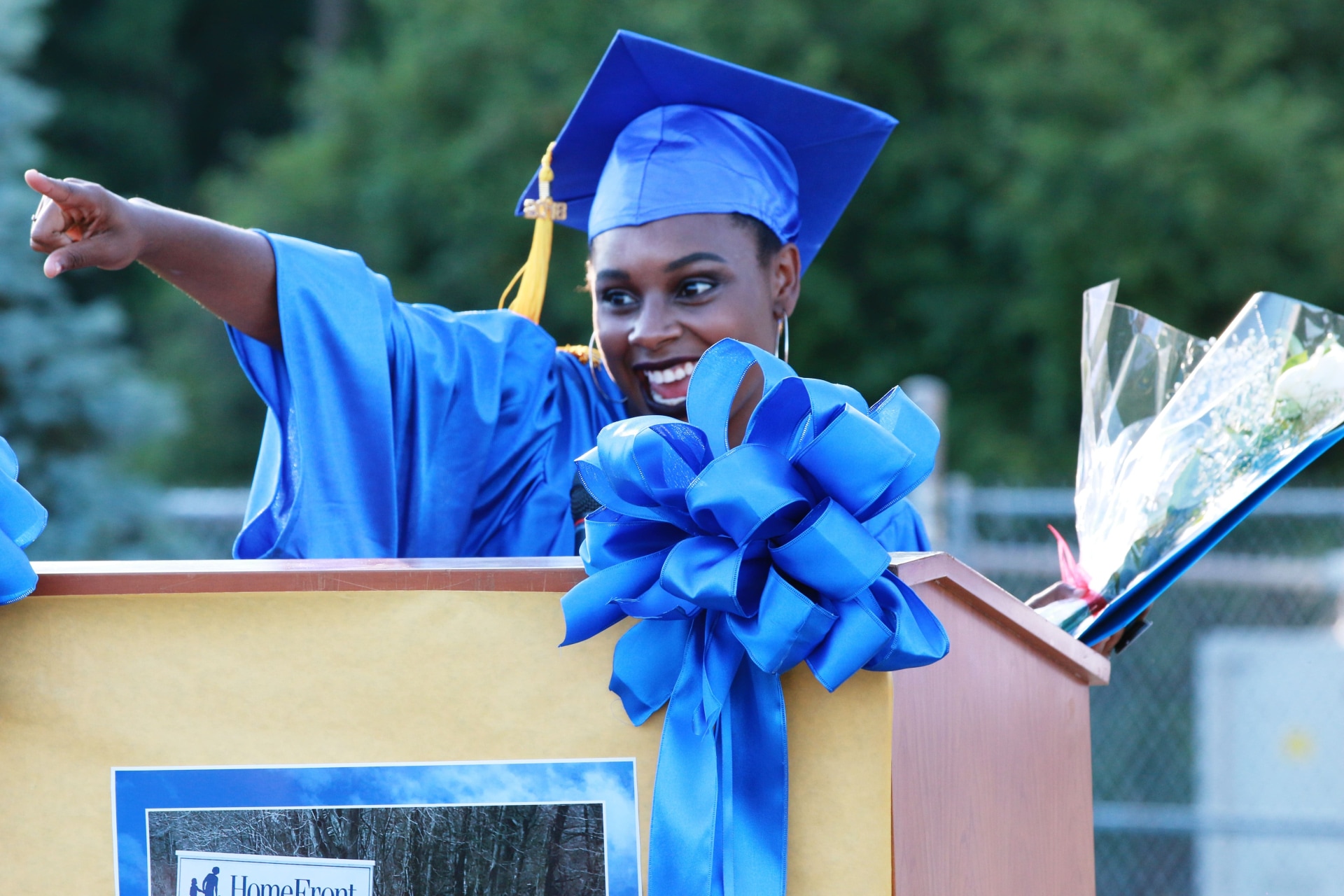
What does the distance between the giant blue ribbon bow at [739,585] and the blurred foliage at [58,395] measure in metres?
4.08

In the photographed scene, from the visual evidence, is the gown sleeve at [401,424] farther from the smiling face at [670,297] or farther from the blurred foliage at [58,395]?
the blurred foliage at [58,395]

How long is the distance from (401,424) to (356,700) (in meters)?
0.74

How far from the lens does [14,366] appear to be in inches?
181

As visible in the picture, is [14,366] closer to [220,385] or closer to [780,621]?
[780,621]

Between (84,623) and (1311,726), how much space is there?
478 cm


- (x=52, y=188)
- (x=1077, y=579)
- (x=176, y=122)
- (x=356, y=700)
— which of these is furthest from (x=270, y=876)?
(x=176, y=122)

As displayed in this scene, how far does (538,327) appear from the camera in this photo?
76.7 inches

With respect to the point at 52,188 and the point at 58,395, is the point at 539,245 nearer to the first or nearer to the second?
the point at 52,188

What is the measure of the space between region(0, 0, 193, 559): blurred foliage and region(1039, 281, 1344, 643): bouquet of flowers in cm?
385

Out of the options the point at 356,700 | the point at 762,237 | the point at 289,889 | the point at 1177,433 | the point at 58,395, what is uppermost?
the point at 58,395

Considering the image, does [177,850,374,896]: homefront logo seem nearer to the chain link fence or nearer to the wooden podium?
the wooden podium

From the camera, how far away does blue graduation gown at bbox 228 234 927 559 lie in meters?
1.59

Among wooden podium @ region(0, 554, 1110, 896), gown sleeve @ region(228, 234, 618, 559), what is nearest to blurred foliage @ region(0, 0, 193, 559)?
gown sleeve @ region(228, 234, 618, 559)

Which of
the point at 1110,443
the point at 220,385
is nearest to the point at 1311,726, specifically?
the point at 1110,443
